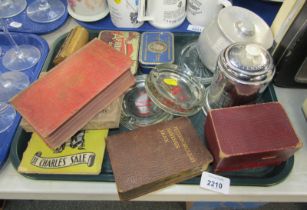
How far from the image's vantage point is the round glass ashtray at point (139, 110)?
1.64 feet

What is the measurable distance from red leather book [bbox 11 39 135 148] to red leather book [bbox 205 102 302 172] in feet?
0.55

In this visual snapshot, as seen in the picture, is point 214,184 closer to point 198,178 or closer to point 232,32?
point 198,178

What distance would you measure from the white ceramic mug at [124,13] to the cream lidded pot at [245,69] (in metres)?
0.24

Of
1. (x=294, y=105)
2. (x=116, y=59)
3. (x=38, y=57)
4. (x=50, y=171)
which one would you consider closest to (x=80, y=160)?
(x=50, y=171)

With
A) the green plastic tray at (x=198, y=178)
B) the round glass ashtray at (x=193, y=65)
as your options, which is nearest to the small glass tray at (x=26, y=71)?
the green plastic tray at (x=198, y=178)

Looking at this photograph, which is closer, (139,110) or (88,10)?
(139,110)

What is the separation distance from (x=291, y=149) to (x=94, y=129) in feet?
1.01

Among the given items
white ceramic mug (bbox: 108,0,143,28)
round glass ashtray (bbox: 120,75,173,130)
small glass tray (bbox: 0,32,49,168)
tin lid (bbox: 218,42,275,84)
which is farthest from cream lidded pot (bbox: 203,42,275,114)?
small glass tray (bbox: 0,32,49,168)

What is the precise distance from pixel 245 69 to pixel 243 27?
11cm

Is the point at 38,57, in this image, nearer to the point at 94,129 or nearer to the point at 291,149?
A: the point at 94,129

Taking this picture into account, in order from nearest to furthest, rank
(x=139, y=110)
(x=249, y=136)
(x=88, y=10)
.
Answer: (x=249, y=136) → (x=139, y=110) → (x=88, y=10)

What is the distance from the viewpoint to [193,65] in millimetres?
580

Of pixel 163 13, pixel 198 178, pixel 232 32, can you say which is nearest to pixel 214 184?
pixel 198 178

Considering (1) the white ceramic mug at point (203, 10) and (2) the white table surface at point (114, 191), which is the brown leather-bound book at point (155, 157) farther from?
(1) the white ceramic mug at point (203, 10)
